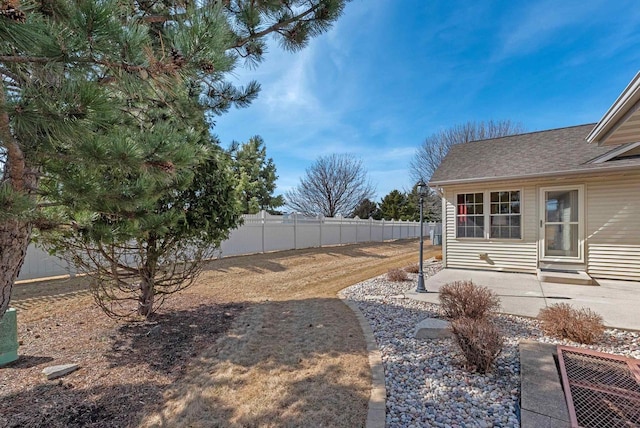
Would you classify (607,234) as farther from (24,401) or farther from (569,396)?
(24,401)

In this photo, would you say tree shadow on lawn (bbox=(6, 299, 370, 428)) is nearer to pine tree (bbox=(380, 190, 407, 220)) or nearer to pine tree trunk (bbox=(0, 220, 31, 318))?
pine tree trunk (bbox=(0, 220, 31, 318))

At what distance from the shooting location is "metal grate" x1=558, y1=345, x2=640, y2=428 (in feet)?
6.98

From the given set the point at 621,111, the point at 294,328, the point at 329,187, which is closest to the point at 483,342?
the point at 294,328

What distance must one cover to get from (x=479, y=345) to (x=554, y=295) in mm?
4030

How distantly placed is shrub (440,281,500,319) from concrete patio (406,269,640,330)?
0.90 meters

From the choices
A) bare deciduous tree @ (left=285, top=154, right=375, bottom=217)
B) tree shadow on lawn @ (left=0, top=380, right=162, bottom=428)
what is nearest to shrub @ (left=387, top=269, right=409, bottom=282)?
tree shadow on lawn @ (left=0, top=380, right=162, bottom=428)

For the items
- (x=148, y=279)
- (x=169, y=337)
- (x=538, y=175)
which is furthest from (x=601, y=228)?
(x=148, y=279)

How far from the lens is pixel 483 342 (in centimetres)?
282

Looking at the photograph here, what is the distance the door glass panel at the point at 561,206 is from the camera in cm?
721

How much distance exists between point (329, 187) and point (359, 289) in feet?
61.3

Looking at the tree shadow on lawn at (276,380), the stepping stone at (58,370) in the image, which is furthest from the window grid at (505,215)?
the stepping stone at (58,370)

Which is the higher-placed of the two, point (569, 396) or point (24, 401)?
point (569, 396)

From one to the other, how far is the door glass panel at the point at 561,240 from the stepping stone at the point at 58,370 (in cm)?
943

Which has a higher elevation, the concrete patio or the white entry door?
the white entry door
